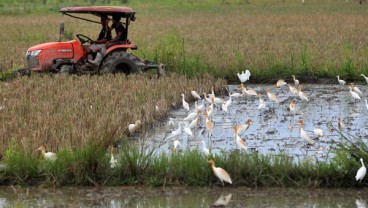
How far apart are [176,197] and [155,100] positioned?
5.16 meters

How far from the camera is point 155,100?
1291 centimetres

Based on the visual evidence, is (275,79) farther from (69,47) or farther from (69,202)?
(69,202)

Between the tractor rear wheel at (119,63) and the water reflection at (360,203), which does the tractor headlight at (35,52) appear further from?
the water reflection at (360,203)

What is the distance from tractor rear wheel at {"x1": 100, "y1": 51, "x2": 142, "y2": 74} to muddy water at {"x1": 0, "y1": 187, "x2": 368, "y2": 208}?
22.9 ft

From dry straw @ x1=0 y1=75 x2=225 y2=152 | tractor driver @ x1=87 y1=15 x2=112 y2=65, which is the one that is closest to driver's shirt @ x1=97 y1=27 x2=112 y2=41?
tractor driver @ x1=87 y1=15 x2=112 y2=65

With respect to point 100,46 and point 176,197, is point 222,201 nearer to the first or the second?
point 176,197

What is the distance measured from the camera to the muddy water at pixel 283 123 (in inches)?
395

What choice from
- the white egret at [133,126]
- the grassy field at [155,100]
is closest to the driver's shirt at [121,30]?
the grassy field at [155,100]

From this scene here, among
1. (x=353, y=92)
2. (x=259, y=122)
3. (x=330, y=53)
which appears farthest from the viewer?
(x=330, y=53)

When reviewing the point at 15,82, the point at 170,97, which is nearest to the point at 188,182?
the point at 170,97

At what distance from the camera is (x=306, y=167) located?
817 cm

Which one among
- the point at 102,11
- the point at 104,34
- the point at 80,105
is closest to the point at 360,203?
the point at 80,105

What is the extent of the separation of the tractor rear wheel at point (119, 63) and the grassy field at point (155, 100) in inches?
21.0

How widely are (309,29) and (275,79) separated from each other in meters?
10.7
